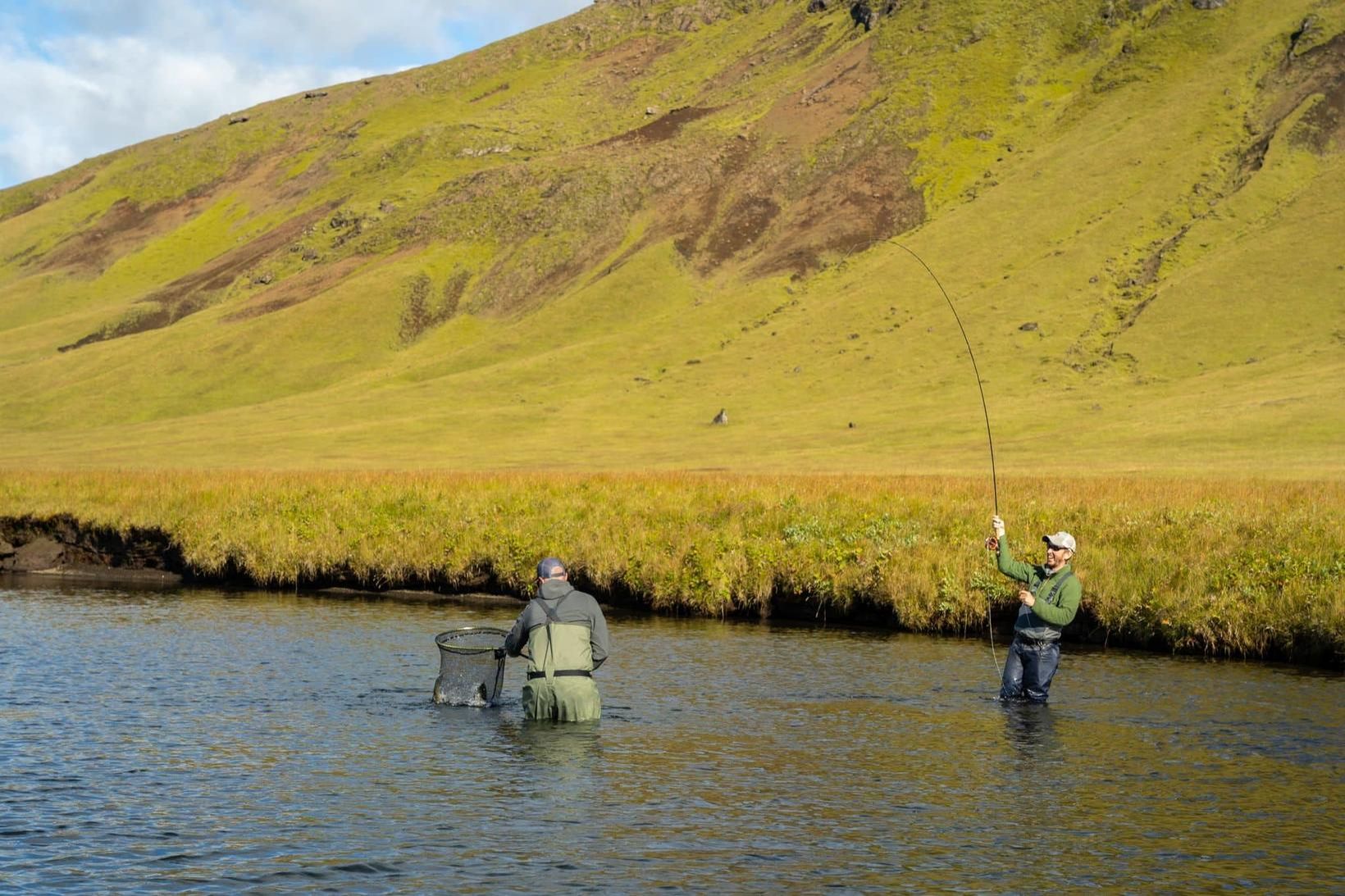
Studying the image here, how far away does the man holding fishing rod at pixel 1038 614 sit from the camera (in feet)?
59.2

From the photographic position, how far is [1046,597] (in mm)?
18250

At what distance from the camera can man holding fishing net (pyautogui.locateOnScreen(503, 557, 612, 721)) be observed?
55.0 feet

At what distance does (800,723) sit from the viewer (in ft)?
60.6

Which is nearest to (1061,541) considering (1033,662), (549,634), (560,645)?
(1033,662)

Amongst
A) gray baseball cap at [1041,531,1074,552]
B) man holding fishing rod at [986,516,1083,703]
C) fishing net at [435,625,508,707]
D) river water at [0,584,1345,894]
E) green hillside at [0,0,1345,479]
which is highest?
green hillside at [0,0,1345,479]

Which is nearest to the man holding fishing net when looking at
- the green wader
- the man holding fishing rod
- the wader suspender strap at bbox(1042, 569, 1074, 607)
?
the green wader

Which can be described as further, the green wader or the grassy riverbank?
the grassy riverbank

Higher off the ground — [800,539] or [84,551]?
[800,539]

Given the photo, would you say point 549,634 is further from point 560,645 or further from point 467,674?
point 467,674

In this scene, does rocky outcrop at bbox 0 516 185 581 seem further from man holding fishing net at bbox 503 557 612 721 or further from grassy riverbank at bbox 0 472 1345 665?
man holding fishing net at bbox 503 557 612 721

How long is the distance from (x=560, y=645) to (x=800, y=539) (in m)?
13.8

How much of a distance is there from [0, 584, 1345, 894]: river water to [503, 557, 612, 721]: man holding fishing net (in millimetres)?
465

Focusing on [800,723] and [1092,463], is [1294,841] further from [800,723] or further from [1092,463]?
[1092,463]

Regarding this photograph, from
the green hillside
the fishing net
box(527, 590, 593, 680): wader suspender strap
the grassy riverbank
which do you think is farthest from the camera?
the green hillside
